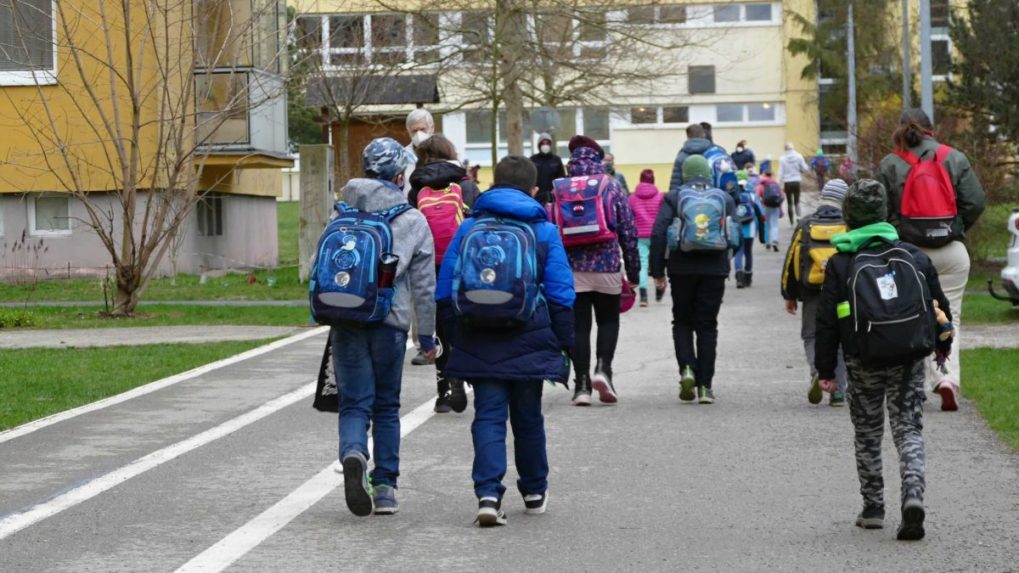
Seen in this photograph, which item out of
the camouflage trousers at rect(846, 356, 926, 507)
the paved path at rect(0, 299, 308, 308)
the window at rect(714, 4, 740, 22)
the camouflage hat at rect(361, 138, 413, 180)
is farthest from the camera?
the window at rect(714, 4, 740, 22)

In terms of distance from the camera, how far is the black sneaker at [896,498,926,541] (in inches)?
286

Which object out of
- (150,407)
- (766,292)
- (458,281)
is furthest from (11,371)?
(766,292)

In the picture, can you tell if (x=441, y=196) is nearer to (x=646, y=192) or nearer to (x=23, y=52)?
(x=646, y=192)

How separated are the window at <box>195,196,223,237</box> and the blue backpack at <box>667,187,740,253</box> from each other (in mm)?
17327

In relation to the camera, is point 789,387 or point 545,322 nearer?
point 545,322

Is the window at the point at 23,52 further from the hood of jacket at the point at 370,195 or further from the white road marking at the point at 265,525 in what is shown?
the hood of jacket at the point at 370,195

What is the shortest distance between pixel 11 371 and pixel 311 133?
4950cm

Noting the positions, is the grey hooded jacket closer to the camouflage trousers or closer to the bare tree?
the camouflage trousers

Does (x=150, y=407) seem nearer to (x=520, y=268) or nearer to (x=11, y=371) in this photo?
(x=11, y=371)

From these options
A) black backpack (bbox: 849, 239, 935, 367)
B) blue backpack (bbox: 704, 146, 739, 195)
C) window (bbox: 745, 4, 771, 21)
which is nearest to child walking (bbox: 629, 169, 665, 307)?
blue backpack (bbox: 704, 146, 739, 195)

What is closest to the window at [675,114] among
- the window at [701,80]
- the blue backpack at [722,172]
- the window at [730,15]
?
the window at [701,80]

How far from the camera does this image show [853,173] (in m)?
23.3

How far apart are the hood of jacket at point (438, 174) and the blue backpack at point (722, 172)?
24.3 feet

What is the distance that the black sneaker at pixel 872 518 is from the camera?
7.58 m
